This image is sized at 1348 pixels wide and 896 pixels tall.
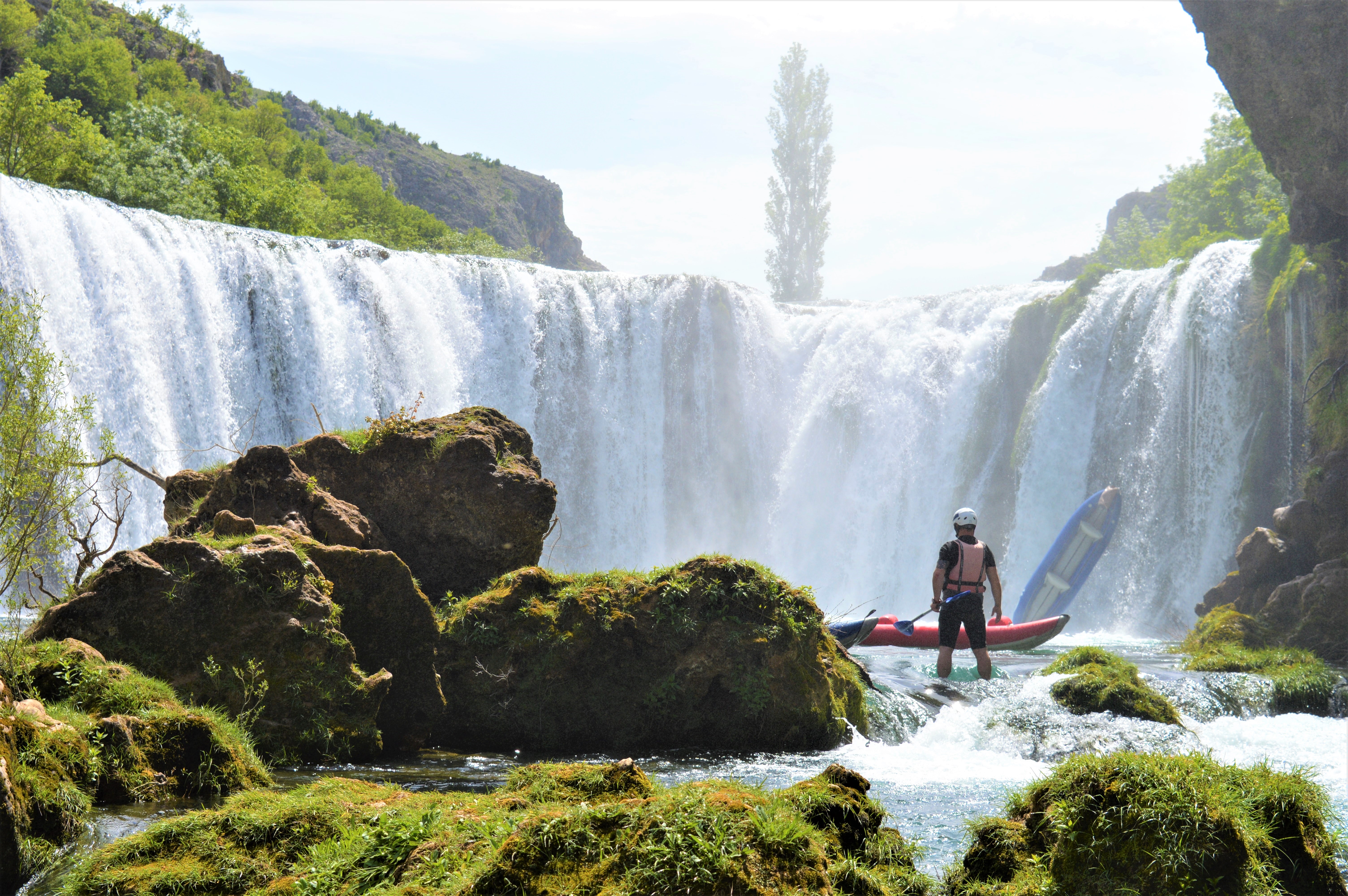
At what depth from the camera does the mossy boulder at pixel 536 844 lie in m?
3.15

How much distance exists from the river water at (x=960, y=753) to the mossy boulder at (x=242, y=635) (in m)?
0.40

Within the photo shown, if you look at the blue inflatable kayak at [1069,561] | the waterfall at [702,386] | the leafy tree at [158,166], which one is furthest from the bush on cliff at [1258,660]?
the leafy tree at [158,166]

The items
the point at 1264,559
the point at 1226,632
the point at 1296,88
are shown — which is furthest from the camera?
the point at 1296,88

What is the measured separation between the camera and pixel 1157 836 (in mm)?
3549

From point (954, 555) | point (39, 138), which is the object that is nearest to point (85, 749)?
point (954, 555)

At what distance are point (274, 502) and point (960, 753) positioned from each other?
6.47 metres

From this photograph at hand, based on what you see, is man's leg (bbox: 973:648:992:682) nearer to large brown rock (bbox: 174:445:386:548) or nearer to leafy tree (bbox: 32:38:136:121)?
large brown rock (bbox: 174:445:386:548)

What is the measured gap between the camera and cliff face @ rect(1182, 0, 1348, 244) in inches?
734

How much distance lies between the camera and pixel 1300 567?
17.5 meters

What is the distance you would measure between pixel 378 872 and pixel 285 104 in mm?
68615

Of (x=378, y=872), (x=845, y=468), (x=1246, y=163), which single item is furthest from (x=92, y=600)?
(x=1246, y=163)

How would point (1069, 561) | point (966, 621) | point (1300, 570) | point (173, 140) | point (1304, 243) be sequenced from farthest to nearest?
point (173, 140) → point (1069, 561) → point (1304, 243) → point (1300, 570) → point (966, 621)

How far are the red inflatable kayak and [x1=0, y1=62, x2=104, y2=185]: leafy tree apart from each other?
26.1 m

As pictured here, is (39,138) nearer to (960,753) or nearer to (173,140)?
(173,140)
